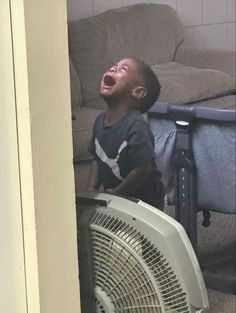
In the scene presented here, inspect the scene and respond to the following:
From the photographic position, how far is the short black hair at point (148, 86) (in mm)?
1706

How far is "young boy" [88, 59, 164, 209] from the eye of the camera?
1.71 m

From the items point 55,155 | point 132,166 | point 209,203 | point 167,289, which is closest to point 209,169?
point 209,203

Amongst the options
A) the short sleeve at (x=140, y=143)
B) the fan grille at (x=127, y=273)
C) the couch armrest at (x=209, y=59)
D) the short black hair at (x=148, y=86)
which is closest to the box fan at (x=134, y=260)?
the fan grille at (x=127, y=273)

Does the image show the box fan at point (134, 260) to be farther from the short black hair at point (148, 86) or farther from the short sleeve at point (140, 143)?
the short black hair at point (148, 86)

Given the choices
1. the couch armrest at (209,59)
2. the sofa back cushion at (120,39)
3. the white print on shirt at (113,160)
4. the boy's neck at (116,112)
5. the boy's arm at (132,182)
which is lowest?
the boy's arm at (132,182)

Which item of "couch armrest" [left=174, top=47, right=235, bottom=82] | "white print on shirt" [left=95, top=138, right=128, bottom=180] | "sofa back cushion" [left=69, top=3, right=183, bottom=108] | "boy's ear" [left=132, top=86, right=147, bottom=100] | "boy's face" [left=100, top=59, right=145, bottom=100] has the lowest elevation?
"white print on shirt" [left=95, top=138, right=128, bottom=180]

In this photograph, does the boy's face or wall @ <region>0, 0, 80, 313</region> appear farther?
the boy's face

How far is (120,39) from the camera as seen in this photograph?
1.68 metres

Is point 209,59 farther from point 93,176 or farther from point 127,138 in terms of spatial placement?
point 93,176

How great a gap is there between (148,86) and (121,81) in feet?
0.20

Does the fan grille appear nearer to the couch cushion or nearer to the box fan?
the box fan

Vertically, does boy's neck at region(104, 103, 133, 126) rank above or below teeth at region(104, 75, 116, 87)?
below

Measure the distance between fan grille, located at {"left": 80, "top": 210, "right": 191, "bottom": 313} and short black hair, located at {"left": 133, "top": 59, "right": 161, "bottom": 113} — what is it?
254 mm

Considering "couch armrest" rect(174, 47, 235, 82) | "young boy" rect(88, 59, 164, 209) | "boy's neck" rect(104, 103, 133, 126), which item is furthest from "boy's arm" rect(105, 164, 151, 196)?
"couch armrest" rect(174, 47, 235, 82)
